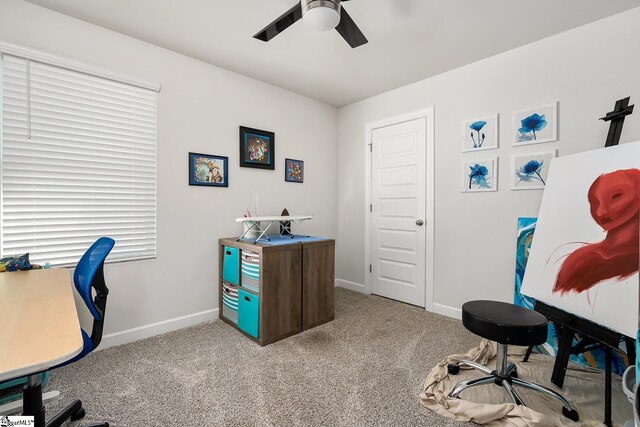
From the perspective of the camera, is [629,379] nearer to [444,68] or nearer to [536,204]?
[536,204]

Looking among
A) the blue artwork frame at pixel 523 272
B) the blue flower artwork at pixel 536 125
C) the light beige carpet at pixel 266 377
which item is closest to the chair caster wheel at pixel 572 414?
the light beige carpet at pixel 266 377

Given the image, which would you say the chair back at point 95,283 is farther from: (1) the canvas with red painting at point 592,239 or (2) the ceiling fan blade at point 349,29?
(1) the canvas with red painting at point 592,239

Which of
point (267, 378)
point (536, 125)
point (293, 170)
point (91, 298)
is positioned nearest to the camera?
point (91, 298)

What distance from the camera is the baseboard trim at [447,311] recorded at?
2982 millimetres

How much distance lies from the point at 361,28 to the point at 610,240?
2.16m

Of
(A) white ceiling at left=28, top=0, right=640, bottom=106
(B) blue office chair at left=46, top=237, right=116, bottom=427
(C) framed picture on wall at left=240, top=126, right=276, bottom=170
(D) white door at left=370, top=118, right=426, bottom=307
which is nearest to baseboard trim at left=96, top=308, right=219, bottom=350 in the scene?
(B) blue office chair at left=46, top=237, right=116, bottom=427

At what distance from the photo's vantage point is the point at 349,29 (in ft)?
Answer: 5.99

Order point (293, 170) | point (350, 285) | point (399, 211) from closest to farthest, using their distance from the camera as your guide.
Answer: point (399, 211), point (293, 170), point (350, 285)

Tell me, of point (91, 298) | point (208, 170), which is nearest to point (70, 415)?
point (91, 298)

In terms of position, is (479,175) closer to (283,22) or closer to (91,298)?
(283,22)

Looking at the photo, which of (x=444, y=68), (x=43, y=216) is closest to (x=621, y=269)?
(x=444, y=68)

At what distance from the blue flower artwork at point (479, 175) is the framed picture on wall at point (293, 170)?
1.85 metres

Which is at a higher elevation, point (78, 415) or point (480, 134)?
point (480, 134)

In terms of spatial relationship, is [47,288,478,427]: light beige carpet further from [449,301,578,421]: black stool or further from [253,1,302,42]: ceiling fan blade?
[253,1,302,42]: ceiling fan blade
